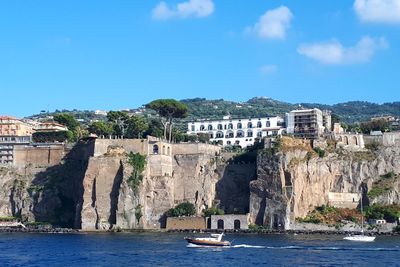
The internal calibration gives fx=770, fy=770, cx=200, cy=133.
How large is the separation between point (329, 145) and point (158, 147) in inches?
767

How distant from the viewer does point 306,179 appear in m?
83.6

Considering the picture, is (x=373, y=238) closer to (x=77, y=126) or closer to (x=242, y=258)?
(x=242, y=258)

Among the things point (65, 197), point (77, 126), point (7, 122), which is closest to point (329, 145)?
point (65, 197)

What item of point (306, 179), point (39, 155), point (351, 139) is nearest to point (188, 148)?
point (306, 179)

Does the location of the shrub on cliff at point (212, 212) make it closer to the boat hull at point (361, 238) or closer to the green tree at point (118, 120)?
the boat hull at point (361, 238)

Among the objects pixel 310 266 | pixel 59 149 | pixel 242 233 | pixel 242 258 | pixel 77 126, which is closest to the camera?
pixel 310 266

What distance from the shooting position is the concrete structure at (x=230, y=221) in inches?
3189

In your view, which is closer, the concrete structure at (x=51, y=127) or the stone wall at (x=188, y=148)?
the stone wall at (x=188, y=148)

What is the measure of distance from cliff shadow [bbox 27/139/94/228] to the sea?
433 inches

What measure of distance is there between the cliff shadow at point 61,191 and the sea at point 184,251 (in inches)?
433

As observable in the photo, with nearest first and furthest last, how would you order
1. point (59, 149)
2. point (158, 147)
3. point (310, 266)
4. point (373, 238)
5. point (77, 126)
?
point (310, 266), point (373, 238), point (158, 147), point (59, 149), point (77, 126)

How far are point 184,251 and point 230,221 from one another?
22.4m

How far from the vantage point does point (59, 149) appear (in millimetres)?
93500

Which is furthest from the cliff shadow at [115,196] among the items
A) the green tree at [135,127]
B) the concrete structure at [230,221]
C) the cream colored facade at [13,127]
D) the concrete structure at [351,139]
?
the cream colored facade at [13,127]
